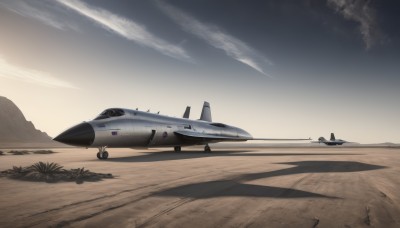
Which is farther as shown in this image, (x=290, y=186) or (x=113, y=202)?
(x=290, y=186)

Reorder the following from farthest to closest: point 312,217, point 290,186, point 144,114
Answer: point 144,114 < point 290,186 < point 312,217

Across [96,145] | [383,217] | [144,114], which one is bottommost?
[383,217]

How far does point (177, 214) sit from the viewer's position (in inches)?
162

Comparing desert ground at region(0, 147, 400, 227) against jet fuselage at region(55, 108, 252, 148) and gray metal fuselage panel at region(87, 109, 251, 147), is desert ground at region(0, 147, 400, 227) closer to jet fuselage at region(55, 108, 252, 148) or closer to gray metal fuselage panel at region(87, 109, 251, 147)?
jet fuselage at region(55, 108, 252, 148)

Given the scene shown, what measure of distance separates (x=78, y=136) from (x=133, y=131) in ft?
16.4

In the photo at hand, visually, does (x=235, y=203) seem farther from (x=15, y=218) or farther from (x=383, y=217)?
(x=15, y=218)

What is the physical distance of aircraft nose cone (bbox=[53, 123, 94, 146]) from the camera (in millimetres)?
16156

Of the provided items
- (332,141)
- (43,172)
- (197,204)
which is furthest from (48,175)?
(332,141)

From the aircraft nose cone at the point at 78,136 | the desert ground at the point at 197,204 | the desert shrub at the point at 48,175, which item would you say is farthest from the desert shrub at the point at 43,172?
the aircraft nose cone at the point at 78,136

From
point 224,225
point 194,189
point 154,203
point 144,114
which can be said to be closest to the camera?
point 224,225

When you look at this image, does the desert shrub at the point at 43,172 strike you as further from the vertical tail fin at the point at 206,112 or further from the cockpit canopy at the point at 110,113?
the vertical tail fin at the point at 206,112

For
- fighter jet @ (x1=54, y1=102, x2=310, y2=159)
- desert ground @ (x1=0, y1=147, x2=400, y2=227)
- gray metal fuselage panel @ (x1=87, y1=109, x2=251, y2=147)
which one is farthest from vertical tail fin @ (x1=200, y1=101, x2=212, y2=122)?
desert ground @ (x1=0, y1=147, x2=400, y2=227)

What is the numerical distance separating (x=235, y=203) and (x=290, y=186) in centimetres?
238

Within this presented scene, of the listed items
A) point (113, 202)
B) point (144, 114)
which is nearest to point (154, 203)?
point (113, 202)
